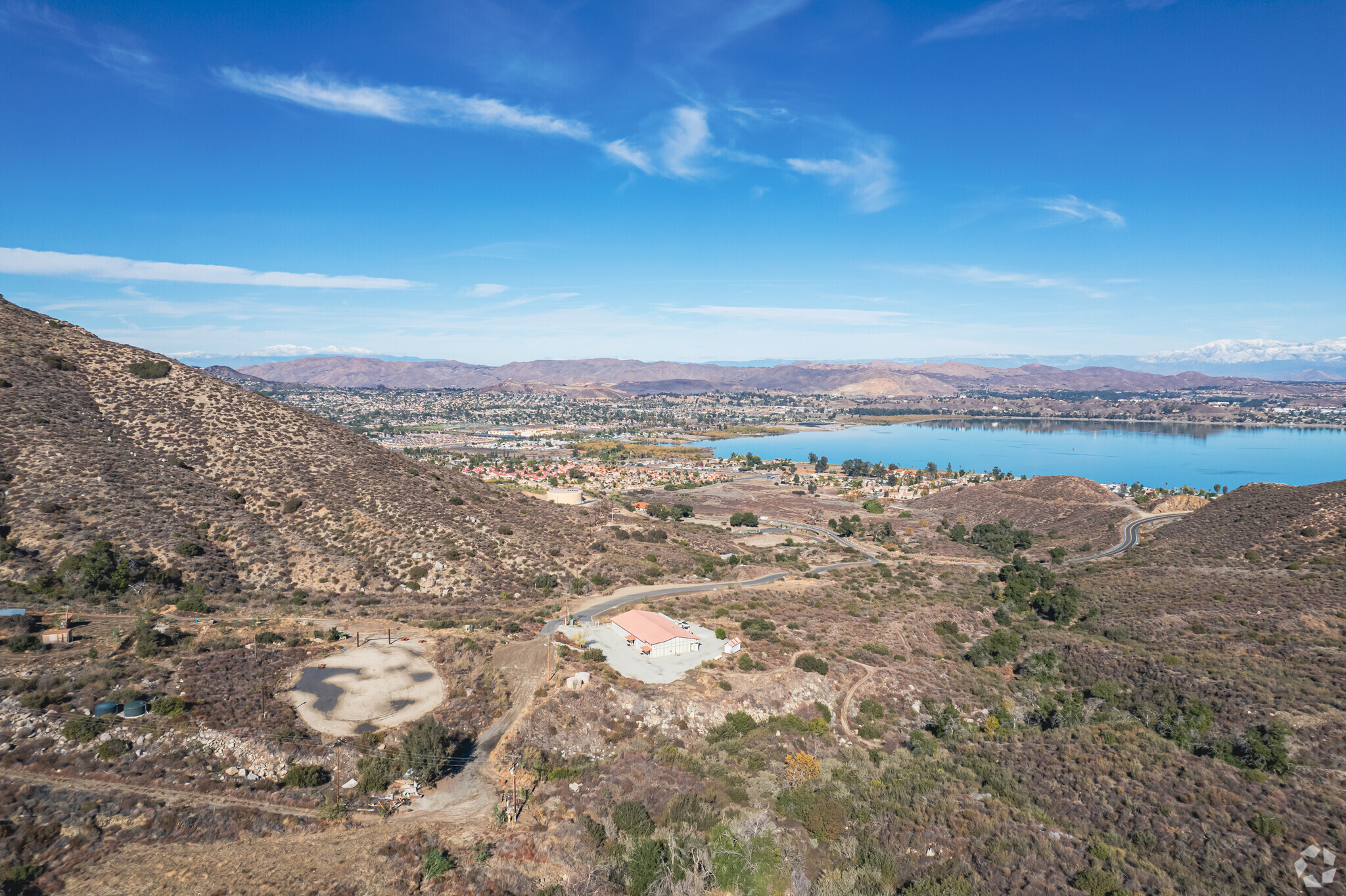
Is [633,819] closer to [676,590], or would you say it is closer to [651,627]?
[651,627]

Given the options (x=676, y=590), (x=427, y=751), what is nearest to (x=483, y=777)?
(x=427, y=751)

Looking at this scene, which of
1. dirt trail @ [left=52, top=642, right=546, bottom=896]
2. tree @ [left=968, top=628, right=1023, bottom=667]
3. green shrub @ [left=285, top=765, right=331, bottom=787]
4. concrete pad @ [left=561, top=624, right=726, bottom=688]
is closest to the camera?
dirt trail @ [left=52, top=642, right=546, bottom=896]

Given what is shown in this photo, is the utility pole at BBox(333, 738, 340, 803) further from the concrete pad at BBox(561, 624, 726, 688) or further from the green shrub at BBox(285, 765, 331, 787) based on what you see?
the concrete pad at BBox(561, 624, 726, 688)

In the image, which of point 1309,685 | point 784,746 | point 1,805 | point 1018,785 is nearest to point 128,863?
point 1,805

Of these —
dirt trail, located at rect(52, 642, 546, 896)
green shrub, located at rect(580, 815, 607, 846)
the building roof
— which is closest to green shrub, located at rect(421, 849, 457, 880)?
dirt trail, located at rect(52, 642, 546, 896)

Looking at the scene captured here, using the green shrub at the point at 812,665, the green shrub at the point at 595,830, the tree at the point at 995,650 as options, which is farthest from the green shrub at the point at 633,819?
the tree at the point at 995,650
